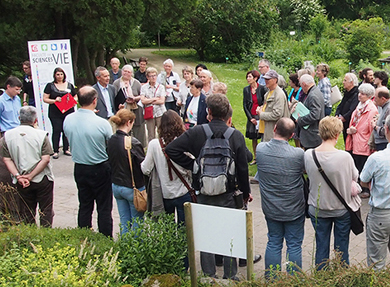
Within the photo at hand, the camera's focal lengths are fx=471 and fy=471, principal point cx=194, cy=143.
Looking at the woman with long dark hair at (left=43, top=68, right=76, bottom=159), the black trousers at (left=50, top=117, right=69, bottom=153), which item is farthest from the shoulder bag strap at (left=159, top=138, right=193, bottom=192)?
the black trousers at (left=50, top=117, right=69, bottom=153)

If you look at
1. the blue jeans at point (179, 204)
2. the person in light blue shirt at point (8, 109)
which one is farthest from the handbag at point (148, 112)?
the blue jeans at point (179, 204)

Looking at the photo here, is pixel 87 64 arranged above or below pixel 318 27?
below

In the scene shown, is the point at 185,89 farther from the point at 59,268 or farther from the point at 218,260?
the point at 59,268

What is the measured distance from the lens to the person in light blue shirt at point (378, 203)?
15.2 ft

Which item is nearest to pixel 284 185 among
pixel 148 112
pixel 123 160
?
pixel 123 160

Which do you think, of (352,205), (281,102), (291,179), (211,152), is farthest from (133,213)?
(281,102)

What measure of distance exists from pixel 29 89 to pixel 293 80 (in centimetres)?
672

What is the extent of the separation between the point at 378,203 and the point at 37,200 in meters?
4.29

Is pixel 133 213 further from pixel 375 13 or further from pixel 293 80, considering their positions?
pixel 375 13

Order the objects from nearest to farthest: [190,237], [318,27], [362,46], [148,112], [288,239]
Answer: [190,237], [288,239], [148,112], [362,46], [318,27]

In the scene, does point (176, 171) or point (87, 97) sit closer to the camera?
point (176, 171)

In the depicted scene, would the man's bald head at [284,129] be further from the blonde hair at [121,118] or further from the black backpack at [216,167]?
the blonde hair at [121,118]

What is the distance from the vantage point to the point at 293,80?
9.47 meters

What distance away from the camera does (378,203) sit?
4676 mm
